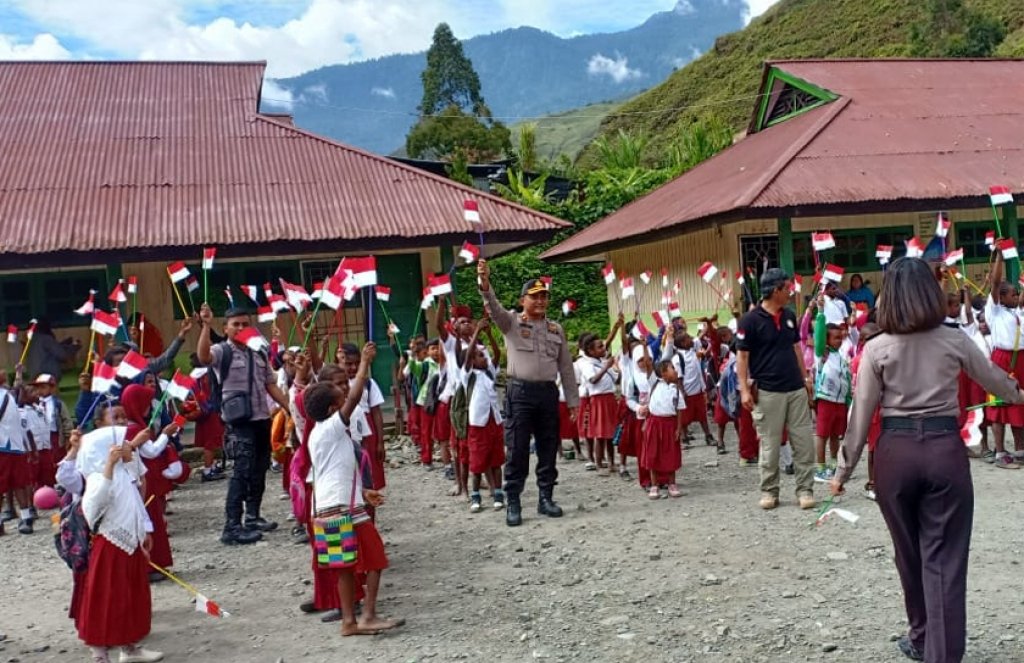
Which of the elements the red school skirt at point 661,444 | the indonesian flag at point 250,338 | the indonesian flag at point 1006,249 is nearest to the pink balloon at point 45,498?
the indonesian flag at point 250,338

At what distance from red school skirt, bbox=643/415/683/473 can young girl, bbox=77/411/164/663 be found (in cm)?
441

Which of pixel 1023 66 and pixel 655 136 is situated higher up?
pixel 655 136

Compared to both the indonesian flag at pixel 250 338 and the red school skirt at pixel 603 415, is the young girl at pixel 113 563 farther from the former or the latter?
the red school skirt at pixel 603 415

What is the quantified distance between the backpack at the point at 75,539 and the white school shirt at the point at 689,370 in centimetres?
685

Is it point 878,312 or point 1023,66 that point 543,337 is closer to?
point 878,312

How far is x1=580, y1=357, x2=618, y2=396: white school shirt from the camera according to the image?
9086 millimetres

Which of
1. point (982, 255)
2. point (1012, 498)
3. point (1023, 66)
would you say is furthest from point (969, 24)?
point (1012, 498)

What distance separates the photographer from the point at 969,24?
3606cm

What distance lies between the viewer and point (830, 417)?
25.9ft

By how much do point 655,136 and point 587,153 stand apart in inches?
333

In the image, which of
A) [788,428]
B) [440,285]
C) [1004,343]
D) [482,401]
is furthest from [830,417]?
[440,285]

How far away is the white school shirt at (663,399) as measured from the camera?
7934 millimetres

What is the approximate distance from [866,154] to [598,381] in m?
7.88

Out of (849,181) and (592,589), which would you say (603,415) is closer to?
(592,589)
